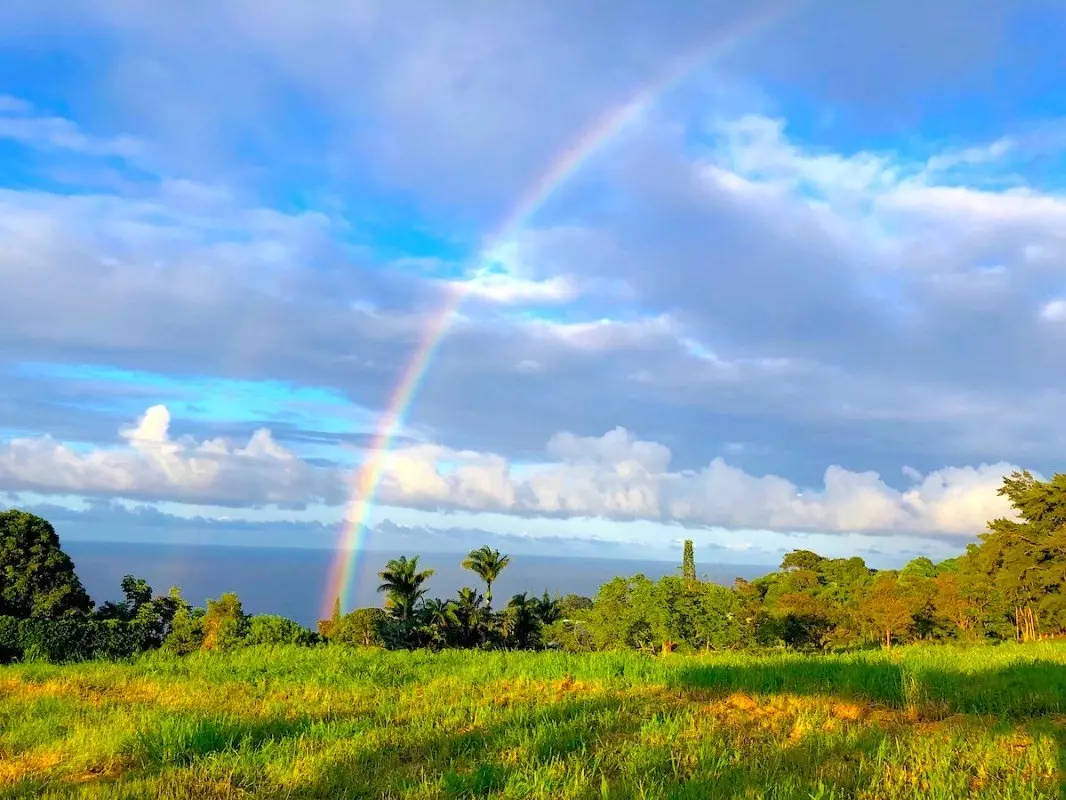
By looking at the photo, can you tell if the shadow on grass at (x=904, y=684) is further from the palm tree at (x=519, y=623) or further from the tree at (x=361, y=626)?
the palm tree at (x=519, y=623)

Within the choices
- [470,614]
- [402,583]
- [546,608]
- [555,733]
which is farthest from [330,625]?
[555,733]

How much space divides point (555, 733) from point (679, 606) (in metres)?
63.7

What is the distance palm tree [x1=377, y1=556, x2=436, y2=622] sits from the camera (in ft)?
246

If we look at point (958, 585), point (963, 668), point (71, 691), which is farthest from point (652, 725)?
point (958, 585)

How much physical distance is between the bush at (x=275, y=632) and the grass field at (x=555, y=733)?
24.1ft

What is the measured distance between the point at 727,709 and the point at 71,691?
33.8ft

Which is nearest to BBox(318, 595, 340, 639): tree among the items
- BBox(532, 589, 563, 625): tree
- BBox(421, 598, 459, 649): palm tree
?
BBox(421, 598, 459, 649): palm tree

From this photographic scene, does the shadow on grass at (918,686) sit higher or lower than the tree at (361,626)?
higher

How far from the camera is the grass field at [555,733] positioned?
240 inches

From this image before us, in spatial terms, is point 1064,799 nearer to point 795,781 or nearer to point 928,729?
point 795,781

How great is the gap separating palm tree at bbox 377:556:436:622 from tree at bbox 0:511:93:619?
139ft

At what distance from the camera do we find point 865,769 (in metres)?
6.45

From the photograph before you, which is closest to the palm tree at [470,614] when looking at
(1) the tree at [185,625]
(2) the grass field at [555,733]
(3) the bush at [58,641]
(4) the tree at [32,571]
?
(1) the tree at [185,625]

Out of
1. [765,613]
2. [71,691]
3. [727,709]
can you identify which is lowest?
[765,613]
